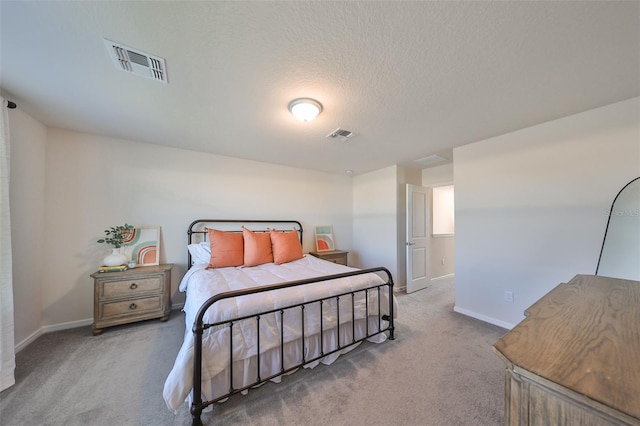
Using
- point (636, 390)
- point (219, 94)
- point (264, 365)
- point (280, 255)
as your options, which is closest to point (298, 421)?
point (264, 365)

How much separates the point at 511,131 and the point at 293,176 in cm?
317

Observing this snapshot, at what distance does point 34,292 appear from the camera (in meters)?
2.32

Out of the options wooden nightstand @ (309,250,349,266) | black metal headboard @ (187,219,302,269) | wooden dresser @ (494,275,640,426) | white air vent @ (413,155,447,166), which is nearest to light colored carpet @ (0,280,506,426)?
wooden dresser @ (494,275,640,426)

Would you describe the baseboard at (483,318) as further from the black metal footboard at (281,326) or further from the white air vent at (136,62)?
the white air vent at (136,62)

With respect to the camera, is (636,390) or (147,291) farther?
(147,291)

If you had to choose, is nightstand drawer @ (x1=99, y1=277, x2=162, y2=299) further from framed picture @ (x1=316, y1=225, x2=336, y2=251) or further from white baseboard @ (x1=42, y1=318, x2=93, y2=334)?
framed picture @ (x1=316, y1=225, x2=336, y2=251)

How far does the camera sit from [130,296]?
2496 millimetres

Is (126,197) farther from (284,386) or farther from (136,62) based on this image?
(284,386)

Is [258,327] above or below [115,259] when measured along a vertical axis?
below

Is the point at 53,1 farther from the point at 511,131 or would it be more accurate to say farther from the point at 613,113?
the point at 613,113

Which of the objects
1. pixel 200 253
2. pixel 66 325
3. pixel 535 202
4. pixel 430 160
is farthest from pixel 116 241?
pixel 535 202

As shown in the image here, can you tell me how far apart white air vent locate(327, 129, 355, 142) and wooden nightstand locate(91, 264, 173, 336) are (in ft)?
8.55

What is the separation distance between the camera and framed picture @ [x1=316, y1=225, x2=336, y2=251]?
4.26 m

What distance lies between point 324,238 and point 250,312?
9.36 ft
